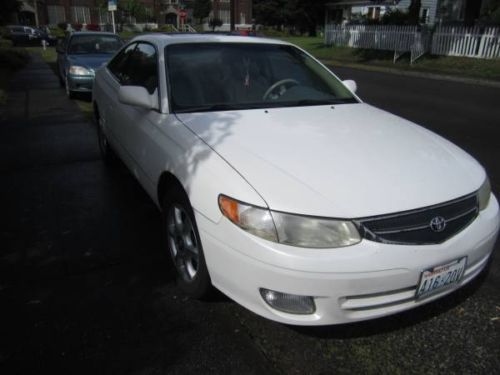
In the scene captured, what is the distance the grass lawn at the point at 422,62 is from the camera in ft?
49.2

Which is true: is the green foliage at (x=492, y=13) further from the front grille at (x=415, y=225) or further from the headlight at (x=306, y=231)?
the headlight at (x=306, y=231)

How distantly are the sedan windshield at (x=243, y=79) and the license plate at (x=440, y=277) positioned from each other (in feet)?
5.66

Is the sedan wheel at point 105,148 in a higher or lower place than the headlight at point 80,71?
lower

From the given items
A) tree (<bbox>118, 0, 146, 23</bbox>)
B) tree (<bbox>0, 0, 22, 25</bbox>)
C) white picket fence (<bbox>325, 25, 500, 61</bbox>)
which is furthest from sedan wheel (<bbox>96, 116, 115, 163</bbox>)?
tree (<bbox>118, 0, 146, 23</bbox>)

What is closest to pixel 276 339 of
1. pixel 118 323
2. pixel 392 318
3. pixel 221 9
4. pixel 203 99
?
pixel 392 318

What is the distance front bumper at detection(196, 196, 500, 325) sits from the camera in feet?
6.68

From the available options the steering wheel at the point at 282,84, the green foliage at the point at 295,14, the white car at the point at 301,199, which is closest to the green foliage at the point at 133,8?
the green foliage at the point at 295,14

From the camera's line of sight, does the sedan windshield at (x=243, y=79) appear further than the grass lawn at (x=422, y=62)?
No

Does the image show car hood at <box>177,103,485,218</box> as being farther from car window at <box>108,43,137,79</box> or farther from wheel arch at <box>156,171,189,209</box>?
car window at <box>108,43,137,79</box>

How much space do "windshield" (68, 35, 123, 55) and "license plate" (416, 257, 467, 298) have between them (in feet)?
33.0

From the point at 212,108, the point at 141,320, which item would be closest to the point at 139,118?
the point at 212,108

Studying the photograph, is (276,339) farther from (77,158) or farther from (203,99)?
(77,158)

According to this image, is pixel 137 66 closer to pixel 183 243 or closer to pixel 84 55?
pixel 183 243

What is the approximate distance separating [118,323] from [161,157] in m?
1.07
